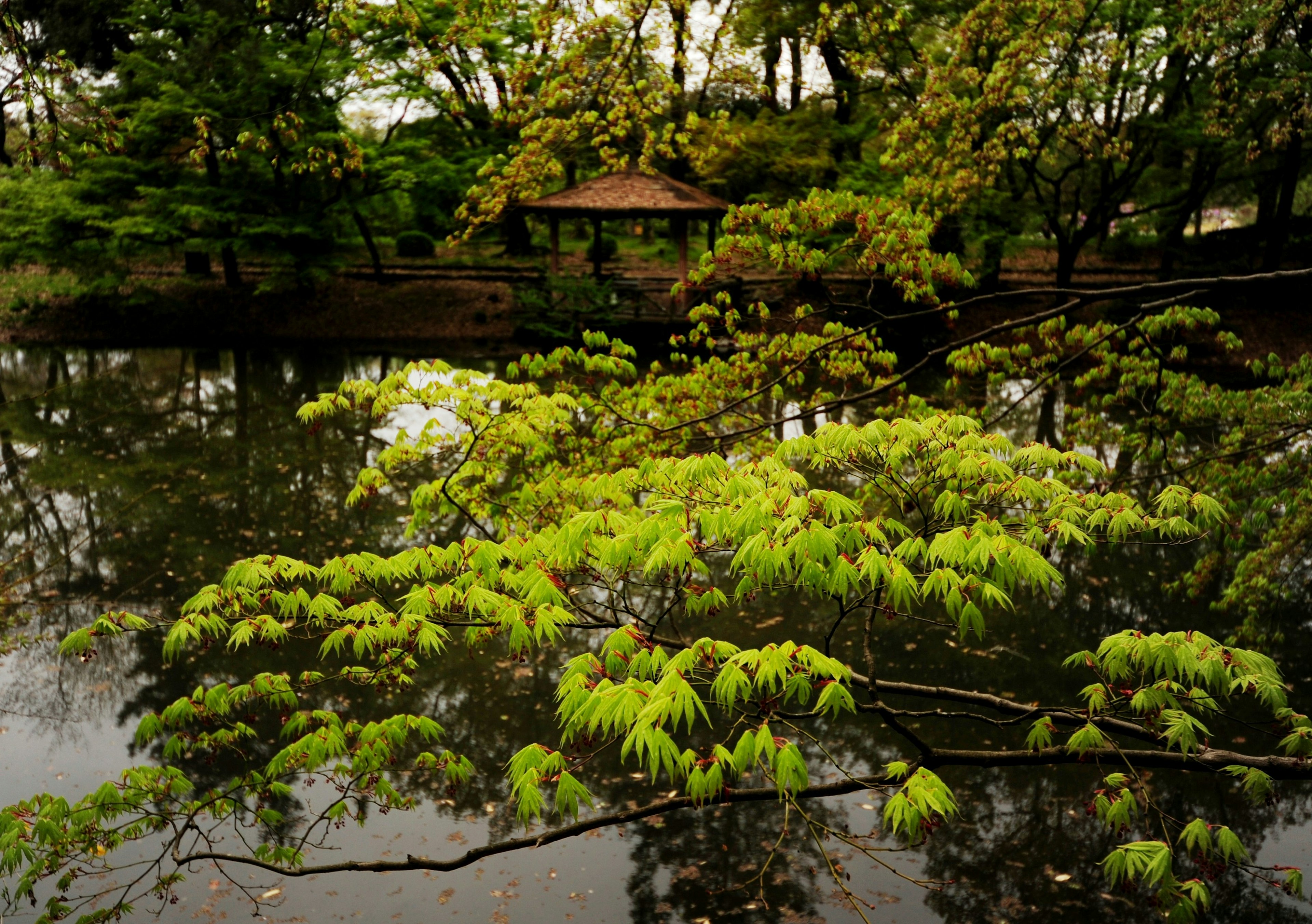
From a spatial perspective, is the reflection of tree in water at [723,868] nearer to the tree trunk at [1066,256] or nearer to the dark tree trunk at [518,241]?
the tree trunk at [1066,256]

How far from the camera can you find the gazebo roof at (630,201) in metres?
23.2

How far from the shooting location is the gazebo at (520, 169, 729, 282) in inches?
915

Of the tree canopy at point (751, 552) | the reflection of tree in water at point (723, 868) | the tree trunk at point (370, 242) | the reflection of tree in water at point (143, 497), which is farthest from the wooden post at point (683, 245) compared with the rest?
the reflection of tree in water at point (723, 868)

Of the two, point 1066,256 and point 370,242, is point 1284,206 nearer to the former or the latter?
point 1066,256

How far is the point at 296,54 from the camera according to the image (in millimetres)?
23312

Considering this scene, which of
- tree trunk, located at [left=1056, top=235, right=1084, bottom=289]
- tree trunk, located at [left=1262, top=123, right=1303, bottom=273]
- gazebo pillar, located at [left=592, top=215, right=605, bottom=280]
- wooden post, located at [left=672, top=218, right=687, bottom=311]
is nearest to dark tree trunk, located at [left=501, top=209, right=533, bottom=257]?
gazebo pillar, located at [left=592, top=215, right=605, bottom=280]

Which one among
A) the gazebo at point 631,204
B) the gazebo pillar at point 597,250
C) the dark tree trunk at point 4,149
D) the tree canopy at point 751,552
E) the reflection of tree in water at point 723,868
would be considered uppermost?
the dark tree trunk at point 4,149

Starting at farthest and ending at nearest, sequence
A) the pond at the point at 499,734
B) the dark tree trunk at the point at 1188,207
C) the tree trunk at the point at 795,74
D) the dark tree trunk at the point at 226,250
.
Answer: the dark tree trunk at the point at 226,250, the dark tree trunk at the point at 1188,207, the tree trunk at the point at 795,74, the pond at the point at 499,734

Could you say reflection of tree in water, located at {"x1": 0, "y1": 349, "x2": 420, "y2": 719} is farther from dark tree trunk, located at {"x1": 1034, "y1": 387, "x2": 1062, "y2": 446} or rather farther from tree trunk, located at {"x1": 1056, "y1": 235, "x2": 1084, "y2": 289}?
tree trunk, located at {"x1": 1056, "y1": 235, "x2": 1084, "y2": 289}

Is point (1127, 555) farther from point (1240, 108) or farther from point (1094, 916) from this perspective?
point (1240, 108)

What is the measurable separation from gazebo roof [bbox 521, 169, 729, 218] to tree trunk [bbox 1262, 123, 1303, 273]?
13.0 meters

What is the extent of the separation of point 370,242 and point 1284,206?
22.9 metres

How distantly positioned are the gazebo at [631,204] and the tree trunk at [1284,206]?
42.7ft

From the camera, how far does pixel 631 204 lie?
76.6 ft
